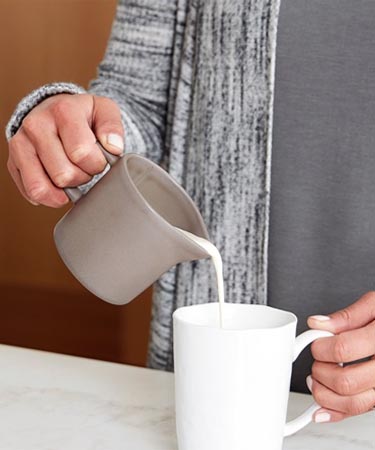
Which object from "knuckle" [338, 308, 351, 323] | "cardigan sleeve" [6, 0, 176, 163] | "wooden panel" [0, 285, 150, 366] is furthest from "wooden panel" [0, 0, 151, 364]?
"knuckle" [338, 308, 351, 323]

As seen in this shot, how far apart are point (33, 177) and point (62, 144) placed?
4 cm

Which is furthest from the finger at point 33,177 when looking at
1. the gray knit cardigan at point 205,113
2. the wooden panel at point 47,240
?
the wooden panel at point 47,240

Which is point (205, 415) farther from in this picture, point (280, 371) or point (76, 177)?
point (76, 177)

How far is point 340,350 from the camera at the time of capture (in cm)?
70

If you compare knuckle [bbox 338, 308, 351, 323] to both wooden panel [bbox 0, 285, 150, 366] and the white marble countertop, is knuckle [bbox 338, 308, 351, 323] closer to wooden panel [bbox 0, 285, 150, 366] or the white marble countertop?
the white marble countertop

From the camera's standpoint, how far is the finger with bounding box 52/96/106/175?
0.74m

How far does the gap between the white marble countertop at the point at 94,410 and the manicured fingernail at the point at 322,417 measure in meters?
0.03

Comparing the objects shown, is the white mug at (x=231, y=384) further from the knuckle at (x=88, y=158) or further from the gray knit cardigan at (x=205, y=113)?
the gray knit cardigan at (x=205, y=113)

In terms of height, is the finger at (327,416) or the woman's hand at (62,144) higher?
the woman's hand at (62,144)

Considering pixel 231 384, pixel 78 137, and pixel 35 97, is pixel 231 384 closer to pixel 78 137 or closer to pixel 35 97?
pixel 78 137

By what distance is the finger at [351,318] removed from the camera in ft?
2.34

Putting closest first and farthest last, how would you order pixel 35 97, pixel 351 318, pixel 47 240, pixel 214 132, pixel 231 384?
pixel 231 384 < pixel 351 318 < pixel 35 97 < pixel 214 132 < pixel 47 240

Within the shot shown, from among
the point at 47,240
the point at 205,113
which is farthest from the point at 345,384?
the point at 47,240

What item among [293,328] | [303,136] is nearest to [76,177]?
[293,328]
